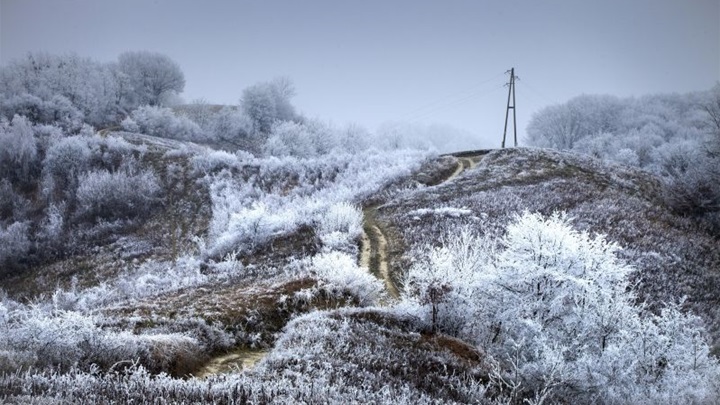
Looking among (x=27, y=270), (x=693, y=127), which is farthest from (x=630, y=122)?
(x=27, y=270)

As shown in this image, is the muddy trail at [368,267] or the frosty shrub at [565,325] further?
the muddy trail at [368,267]

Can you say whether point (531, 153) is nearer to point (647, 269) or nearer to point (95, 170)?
point (647, 269)

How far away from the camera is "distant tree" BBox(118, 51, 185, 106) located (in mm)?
80312

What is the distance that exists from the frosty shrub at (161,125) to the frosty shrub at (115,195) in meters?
26.2

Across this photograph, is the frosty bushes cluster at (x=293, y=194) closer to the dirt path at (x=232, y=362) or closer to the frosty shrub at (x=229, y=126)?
the dirt path at (x=232, y=362)

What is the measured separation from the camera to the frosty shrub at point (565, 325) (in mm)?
9539

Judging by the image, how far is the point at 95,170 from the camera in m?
40.8

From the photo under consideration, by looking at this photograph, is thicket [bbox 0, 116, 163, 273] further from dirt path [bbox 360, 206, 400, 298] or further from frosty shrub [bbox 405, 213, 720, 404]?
frosty shrub [bbox 405, 213, 720, 404]

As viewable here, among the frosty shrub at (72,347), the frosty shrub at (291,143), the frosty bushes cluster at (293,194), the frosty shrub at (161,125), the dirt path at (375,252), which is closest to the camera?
the frosty shrub at (72,347)

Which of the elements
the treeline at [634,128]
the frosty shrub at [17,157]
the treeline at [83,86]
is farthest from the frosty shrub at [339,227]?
the treeline at [83,86]

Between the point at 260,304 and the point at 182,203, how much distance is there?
26.1 metres

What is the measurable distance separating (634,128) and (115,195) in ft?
232

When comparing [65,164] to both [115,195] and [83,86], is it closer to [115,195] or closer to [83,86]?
[115,195]

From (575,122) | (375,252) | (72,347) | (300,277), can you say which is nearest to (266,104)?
(575,122)
